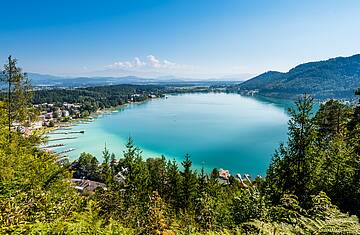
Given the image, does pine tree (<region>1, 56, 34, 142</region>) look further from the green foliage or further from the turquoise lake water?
the turquoise lake water

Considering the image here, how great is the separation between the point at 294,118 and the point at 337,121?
10316 mm

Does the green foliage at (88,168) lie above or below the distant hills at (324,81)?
below

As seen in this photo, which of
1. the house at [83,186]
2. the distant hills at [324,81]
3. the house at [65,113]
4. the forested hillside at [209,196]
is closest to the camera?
the forested hillside at [209,196]

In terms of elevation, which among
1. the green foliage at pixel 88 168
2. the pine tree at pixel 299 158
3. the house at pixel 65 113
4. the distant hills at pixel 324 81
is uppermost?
the distant hills at pixel 324 81

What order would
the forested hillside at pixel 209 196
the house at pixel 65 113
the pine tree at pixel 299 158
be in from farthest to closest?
the house at pixel 65 113
the pine tree at pixel 299 158
the forested hillside at pixel 209 196

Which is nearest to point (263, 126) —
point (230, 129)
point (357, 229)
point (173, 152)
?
point (230, 129)

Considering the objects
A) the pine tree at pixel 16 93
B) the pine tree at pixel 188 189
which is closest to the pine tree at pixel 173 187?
the pine tree at pixel 188 189

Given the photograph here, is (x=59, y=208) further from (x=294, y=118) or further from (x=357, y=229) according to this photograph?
(x=294, y=118)

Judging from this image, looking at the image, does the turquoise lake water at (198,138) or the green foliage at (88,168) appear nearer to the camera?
the green foliage at (88,168)

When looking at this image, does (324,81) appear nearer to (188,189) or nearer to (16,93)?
(188,189)

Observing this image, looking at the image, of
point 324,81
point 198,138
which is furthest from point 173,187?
point 324,81

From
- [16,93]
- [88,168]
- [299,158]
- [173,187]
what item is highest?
[16,93]

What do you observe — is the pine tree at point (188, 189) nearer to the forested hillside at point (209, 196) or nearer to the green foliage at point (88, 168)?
the forested hillside at point (209, 196)

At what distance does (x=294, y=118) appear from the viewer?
933 cm
